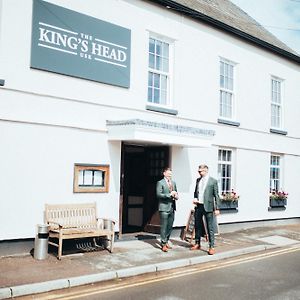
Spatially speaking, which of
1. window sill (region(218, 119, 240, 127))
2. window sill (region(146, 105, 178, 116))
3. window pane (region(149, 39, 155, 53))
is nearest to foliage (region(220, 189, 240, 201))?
window sill (region(218, 119, 240, 127))

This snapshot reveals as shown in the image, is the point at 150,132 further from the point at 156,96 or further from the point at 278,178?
the point at 278,178

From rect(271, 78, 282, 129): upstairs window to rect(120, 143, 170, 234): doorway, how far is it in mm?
6460

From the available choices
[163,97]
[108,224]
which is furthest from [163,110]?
[108,224]

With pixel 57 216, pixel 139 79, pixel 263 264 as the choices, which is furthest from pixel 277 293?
pixel 139 79

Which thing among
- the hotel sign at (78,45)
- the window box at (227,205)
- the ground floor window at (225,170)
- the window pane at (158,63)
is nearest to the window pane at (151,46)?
the window pane at (158,63)

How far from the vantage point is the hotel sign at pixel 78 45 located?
9.75 metres

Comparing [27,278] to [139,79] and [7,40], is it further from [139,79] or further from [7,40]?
[139,79]

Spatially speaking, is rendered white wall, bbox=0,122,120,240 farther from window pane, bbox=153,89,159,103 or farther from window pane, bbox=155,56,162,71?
window pane, bbox=155,56,162,71

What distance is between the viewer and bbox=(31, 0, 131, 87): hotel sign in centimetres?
975

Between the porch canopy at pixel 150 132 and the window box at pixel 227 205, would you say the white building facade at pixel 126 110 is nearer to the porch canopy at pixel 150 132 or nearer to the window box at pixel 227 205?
the porch canopy at pixel 150 132

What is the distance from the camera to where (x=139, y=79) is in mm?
11859

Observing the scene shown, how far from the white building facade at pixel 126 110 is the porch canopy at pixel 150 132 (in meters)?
0.03

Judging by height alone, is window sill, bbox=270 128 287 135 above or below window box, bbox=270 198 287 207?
above

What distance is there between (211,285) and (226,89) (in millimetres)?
8770
